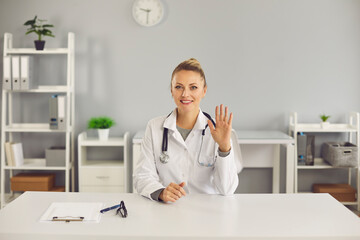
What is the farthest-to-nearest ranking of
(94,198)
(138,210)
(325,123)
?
1. (325,123)
2. (94,198)
3. (138,210)

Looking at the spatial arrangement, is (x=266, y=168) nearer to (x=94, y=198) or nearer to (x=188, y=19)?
(x=188, y=19)

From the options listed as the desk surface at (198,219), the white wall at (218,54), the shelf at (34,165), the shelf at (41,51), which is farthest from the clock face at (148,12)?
the desk surface at (198,219)

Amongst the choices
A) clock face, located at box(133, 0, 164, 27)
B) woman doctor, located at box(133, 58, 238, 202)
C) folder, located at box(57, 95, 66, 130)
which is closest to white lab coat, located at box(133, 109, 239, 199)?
woman doctor, located at box(133, 58, 238, 202)

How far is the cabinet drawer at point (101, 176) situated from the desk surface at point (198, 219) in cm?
174

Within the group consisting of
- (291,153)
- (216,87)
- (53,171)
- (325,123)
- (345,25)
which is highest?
(345,25)

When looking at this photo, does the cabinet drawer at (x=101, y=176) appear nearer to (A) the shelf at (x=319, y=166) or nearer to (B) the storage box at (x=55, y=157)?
(B) the storage box at (x=55, y=157)

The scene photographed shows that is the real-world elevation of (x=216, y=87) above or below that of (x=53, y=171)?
above

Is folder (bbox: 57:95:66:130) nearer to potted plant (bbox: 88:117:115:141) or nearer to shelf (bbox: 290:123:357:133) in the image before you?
potted plant (bbox: 88:117:115:141)

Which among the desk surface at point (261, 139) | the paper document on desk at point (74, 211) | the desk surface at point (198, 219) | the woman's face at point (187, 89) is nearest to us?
the desk surface at point (198, 219)

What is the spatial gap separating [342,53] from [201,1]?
4.75ft

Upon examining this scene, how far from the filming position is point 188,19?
3865 millimetres

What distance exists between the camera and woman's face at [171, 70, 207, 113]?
200 centimetres

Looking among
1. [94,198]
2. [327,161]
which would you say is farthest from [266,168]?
[94,198]

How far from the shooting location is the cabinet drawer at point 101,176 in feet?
12.0
